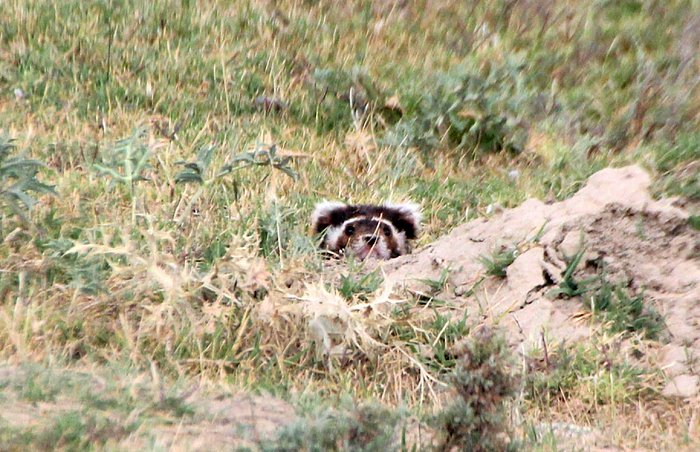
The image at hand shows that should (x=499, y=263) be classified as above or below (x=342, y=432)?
below

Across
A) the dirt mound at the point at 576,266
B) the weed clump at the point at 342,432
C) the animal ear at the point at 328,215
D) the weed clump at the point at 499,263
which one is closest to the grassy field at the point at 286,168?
the weed clump at the point at 342,432

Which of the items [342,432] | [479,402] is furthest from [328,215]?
[342,432]

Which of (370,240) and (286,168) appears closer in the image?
(286,168)

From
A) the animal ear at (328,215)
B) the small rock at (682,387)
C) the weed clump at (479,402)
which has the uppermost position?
the weed clump at (479,402)

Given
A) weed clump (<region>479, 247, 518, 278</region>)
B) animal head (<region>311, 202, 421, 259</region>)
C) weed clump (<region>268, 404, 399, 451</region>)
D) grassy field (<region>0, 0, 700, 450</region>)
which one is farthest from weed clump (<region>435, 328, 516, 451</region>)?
animal head (<region>311, 202, 421, 259</region>)

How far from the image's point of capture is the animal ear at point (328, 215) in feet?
22.0

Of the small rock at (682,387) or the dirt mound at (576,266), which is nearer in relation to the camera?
the small rock at (682,387)

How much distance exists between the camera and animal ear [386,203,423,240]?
6.82 m

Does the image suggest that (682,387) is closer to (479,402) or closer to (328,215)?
(479,402)

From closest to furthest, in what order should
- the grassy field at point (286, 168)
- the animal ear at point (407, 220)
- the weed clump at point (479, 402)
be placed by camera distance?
the weed clump at point (479, 402)
the grassy field at point (286, 168)
the animal ear at point (407, 220)

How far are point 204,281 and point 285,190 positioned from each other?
94.6 inches

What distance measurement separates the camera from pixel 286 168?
5645 mm

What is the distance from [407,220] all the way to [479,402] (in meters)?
3.15

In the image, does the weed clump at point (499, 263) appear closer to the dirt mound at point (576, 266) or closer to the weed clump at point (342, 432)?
the dirt mound at point (576, 266)
